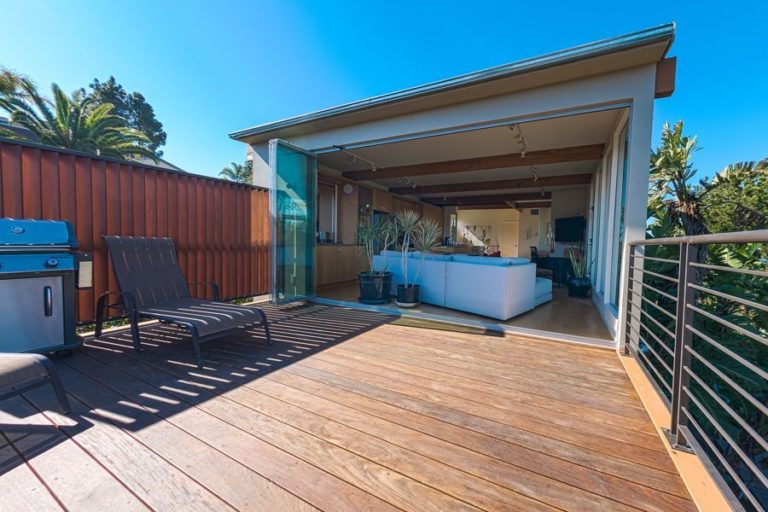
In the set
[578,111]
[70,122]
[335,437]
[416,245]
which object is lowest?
[335,437]

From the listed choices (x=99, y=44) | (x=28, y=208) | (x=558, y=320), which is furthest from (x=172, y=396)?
(x=99, y=44)

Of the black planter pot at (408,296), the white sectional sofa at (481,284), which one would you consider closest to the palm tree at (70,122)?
the black planter pot at (408,296)

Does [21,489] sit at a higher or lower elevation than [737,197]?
lower

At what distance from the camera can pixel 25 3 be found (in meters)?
5.59

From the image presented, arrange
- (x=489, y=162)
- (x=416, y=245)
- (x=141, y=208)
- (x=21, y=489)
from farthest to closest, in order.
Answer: (x=489, y=162)
(x=416, y=245)
(x=141, y=208)
(x=21, y=489)

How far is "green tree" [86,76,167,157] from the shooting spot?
26281 millimetres

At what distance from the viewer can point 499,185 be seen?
8.87 metres

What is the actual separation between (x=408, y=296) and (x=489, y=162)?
11.8 ft

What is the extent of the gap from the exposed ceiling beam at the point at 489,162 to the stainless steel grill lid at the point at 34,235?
585 cm

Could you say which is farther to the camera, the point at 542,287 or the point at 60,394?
the point at 542,287

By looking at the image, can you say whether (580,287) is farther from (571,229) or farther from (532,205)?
(532,205)

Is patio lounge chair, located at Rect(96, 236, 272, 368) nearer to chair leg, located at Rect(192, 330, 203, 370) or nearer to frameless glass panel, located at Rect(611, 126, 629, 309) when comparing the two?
chair leg, located at Rect(192, 330, 203, 370)

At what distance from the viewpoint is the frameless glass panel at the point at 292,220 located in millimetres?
4715

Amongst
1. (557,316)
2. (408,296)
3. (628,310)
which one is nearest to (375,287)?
(408,296)
